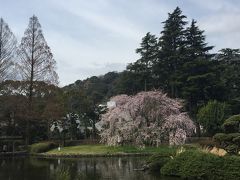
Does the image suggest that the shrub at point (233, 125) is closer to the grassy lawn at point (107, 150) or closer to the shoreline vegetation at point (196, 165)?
the shoreline vegetation at point (196, 165)

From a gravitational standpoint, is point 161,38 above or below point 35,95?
above

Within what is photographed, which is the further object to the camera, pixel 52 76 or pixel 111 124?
pixel 52 76

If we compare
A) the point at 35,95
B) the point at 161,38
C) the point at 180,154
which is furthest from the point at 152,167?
the point at 161,38

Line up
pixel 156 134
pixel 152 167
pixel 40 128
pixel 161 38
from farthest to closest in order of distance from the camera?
1. pixel 161 38
2. pixel 40 128
3. pixel 156 134
4. pixel 152 167

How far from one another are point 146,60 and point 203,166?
116 ft

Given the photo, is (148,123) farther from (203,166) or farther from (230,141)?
(203,166)

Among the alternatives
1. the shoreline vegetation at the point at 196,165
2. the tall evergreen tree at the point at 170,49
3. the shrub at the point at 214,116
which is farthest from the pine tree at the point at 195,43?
the shoreline vegetation at the point at 196,165

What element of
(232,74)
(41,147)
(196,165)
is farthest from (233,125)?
(232,74)

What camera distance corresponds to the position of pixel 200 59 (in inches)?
1800

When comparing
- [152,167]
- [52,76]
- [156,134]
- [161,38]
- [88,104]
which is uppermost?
[161,38]

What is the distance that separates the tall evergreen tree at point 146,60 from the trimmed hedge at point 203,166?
31.2 meters

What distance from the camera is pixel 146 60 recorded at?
5209 centimetres

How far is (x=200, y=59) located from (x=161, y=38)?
692 cm

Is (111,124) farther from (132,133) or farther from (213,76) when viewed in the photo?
(213,76)
